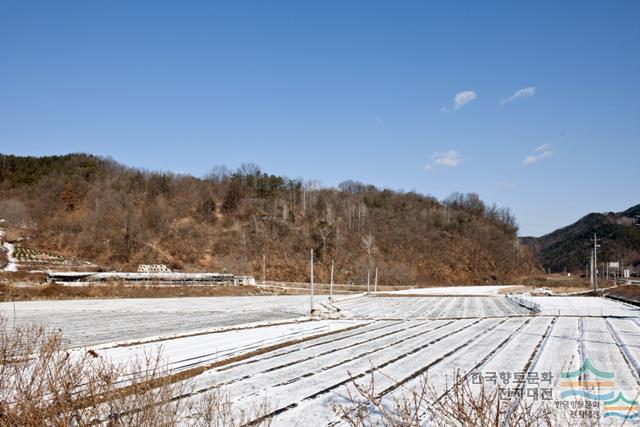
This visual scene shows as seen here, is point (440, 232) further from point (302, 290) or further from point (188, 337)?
point (188, 337)

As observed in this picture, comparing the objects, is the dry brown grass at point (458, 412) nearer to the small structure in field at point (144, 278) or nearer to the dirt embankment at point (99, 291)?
the dirt embankment at point (99, 291)

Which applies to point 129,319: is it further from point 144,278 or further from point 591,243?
point 591,243

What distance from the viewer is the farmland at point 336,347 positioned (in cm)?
1024

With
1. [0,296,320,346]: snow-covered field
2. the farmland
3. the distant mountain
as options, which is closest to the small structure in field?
[0,296,320,346]: snow-covered field

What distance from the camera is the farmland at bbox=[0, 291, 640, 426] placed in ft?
33.6

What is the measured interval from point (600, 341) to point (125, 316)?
2127cm

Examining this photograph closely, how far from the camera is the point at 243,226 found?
7906 centimetres

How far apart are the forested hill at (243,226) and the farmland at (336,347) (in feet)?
136

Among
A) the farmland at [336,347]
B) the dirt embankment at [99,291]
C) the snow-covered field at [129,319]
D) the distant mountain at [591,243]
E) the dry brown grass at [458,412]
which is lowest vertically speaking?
the dirt embankment at [99,291]

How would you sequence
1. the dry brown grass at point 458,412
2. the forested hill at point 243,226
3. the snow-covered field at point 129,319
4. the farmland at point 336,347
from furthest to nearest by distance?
the forested hill at point 243,226 → the snow-covered field at point 129,319 → the farmland at point 336,347 → the dry brown grass at point 458,412

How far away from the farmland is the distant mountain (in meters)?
109

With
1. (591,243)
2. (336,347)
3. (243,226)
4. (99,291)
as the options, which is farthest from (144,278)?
(591,243)

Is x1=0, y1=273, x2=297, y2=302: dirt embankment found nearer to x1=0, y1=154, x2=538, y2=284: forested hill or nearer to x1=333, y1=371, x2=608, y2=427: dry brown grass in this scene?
x1=0, y1=154, x2=538, y2=284: forested hill

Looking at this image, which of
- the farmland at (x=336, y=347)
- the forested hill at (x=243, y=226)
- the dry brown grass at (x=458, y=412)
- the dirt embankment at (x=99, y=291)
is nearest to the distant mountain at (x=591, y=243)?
the forested hill at (x=243, y=226)
